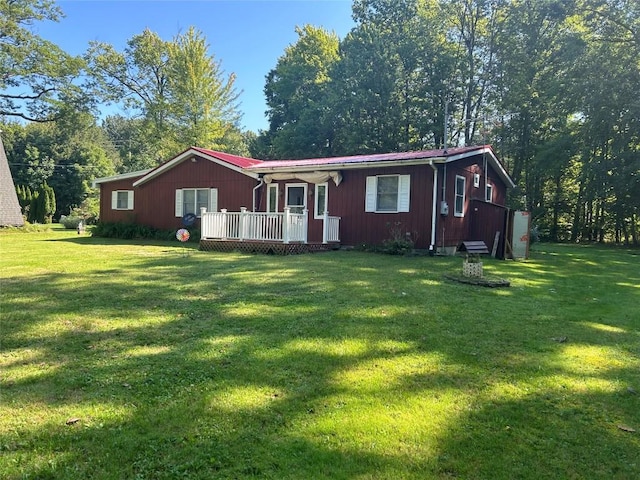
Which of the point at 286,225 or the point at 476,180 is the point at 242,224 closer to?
the point at 286,225

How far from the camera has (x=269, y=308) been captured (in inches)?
196

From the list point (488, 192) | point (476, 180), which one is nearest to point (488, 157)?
point (476, 180)

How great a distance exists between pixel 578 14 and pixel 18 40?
31.0 m

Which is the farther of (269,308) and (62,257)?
(62,257)

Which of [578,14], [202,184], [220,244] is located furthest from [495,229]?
[578,14]

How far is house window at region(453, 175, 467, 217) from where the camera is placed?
13365 mm

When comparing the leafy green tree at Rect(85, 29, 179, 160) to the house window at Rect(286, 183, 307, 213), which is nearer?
the house window at Rect(286, 183, 307, 213)

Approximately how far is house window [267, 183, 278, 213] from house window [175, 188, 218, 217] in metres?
2.53

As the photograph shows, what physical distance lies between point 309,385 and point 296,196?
1167 cm

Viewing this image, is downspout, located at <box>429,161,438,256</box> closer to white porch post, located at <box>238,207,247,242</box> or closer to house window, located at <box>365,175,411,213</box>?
house window, located at <box>365,175,411,213</box>

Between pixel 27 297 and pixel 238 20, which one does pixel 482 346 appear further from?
pixel 238 20

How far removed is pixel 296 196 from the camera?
14.3m

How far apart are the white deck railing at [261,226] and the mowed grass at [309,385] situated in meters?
5.81

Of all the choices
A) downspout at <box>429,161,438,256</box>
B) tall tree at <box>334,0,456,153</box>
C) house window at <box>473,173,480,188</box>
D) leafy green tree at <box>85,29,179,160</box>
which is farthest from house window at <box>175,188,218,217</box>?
leafy green tree at <box>85,29,179,160</box>
